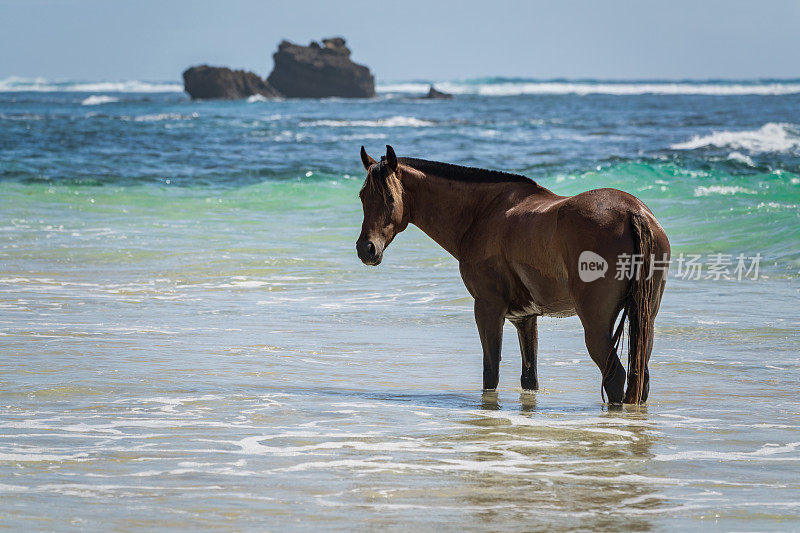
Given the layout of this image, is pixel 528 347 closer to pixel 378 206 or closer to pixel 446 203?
pixel 446 203

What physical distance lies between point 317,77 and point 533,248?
100 meters

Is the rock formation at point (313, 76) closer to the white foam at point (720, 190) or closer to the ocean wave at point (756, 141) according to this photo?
the ocean wave at point (756, 141)

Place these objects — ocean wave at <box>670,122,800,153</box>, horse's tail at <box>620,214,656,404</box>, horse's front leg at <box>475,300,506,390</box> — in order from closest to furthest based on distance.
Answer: horse's tail at <box>620,214,656,404</box>, horse's front leg at <box>475,300,506,390</box>, ocean wave at <box>670,122,800,153</box>

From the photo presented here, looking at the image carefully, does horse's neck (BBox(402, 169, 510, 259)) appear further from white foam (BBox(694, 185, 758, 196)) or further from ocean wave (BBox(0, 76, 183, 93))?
ocean wave (BBox(0, 76, 183, 93))

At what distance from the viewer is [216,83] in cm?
9394

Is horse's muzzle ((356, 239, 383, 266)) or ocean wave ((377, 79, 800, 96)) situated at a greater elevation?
ocean wave ((377, 79, 800, 96))

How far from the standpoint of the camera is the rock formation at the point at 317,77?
338 ft

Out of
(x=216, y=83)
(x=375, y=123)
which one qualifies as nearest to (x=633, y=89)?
(x=216, y=83)

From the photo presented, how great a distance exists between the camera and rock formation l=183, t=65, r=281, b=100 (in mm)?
93938

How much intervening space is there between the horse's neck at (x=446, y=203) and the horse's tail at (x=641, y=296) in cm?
118

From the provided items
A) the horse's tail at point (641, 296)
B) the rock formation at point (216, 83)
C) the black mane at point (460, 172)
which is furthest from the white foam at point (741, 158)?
the rock formation at point (216, 83)

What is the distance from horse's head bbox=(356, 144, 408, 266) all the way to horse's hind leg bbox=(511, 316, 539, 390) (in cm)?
92

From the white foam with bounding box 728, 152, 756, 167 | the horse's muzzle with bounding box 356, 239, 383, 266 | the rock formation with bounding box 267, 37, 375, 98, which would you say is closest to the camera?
the horse's muzzle with bounding box 356, 239, 383, 266

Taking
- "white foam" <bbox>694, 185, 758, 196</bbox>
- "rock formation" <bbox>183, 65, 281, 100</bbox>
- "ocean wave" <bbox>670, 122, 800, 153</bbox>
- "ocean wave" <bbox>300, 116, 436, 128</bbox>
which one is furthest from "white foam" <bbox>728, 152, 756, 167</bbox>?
"rock formation" <bbox>183, 65, 281, 100</bbox>
